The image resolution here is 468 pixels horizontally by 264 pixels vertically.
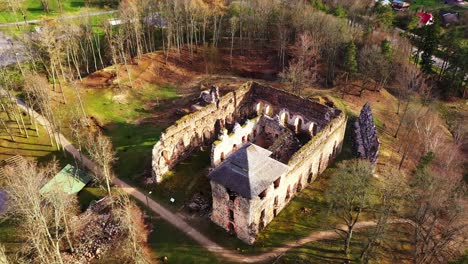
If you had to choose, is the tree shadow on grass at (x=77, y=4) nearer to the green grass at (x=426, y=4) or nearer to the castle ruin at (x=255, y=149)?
the castle ruin at (x=255, y=149)

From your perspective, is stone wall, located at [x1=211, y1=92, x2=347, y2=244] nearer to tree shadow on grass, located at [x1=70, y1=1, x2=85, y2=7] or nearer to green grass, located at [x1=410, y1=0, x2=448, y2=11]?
tree shadow on grass, located at [x1=70, y1=1, x2=85, y2=7]

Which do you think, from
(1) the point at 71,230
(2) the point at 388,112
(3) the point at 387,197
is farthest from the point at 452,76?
(1) the point at 71,230

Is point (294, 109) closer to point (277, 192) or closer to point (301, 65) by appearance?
point (301, 65)

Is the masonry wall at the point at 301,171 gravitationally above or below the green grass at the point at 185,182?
above

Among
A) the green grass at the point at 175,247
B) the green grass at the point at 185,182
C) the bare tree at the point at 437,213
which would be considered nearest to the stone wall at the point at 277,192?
the green grass at the point at 175,247

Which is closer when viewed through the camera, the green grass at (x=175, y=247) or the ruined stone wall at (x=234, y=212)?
the ruined stone wall at (x=234, y=212)

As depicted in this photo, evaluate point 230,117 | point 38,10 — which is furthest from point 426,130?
point 38,10

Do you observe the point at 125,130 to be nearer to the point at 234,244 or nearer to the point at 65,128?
the point at 65,128

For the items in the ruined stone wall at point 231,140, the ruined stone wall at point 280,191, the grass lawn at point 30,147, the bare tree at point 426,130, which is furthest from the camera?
the bare tree at point 426,130
